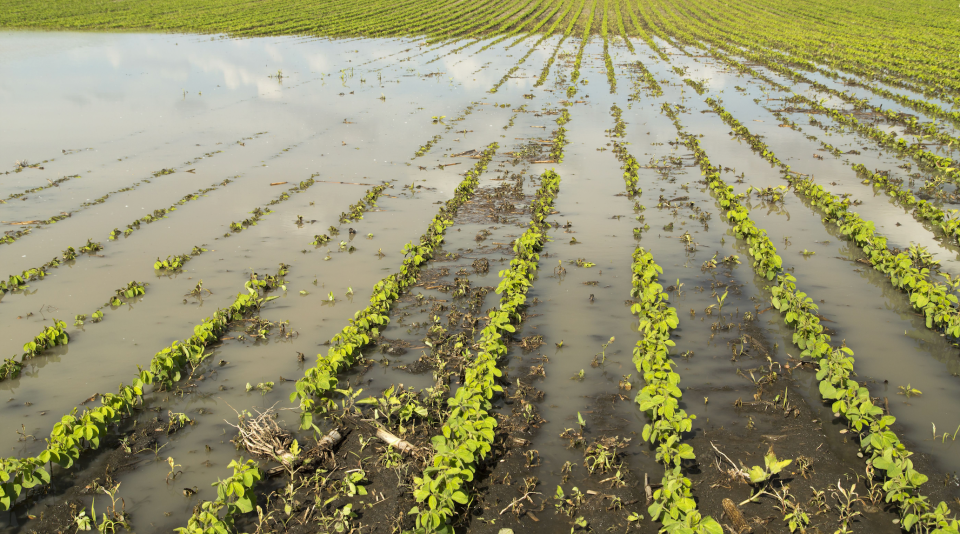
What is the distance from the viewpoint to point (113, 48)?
26984 millimetres

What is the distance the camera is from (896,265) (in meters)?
7.55

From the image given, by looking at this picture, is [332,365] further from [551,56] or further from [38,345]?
[551,56]

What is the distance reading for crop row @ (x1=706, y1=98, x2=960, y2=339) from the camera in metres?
6.51

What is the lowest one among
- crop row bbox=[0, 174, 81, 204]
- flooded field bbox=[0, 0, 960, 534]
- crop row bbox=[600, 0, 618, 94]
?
flooded field bbox=[0, 0, 960, 534]

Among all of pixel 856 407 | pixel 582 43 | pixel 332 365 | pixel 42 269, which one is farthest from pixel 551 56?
pixel 856 407

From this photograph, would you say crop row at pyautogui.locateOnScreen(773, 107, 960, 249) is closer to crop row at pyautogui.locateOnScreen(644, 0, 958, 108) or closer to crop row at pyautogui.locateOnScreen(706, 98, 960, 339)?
crop row at pyautogui.locateOnScreen(706, 98, 960, 339)

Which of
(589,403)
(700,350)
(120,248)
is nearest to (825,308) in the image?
(700,350)

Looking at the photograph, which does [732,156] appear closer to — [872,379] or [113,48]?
[872,379]

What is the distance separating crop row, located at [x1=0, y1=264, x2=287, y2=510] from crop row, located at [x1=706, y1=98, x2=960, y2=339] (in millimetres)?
7874

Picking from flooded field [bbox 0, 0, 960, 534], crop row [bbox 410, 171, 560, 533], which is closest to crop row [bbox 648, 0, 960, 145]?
flooded field [bbox 0, 0, 960, 534]

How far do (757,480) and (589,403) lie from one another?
159cm

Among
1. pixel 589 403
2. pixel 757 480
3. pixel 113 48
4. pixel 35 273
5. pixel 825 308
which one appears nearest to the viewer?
pixel 757 480

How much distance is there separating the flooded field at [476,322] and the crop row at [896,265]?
0.17ft

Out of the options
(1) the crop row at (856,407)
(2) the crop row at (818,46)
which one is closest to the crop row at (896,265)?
(1) the crop row at (856,407)
